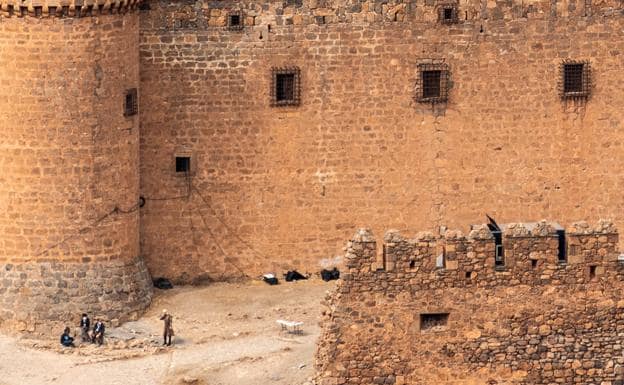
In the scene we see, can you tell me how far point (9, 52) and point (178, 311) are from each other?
556 cm

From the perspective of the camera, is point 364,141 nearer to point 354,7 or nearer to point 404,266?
point 354,7

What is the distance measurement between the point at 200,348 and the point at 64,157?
14.1ft

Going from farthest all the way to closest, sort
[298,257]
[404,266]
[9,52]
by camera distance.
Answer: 1. [298,257]
2. [9,52]
3. [404,266]

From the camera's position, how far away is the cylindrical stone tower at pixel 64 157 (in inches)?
2023

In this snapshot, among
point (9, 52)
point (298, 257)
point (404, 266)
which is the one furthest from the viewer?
point (298, 257)

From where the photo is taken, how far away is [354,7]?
54.3 metres

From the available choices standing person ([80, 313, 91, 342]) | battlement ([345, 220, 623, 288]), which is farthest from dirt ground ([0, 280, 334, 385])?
battlement ([345, 220, 623, 288])

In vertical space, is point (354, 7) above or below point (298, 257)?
above

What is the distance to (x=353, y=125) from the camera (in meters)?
54.7

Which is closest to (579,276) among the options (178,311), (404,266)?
(404,266)

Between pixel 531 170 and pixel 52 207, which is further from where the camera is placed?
pixel 531 170

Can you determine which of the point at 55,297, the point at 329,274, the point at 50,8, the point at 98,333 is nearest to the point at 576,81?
the point at 329,274

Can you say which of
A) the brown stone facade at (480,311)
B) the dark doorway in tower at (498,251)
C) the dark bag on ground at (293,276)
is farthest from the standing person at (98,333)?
the dark doorway in tower at (498,251)

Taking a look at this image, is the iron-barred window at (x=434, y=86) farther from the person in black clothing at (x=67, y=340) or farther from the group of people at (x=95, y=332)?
the person in black clothing at (x=67, y=340)
